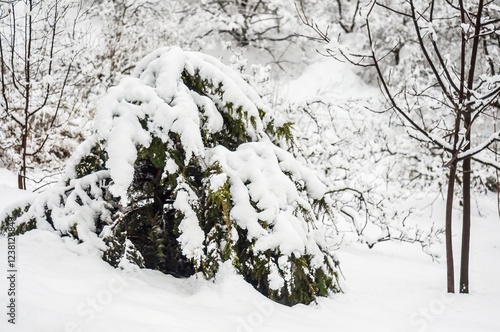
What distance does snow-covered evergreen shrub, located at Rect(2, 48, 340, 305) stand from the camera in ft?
10.4

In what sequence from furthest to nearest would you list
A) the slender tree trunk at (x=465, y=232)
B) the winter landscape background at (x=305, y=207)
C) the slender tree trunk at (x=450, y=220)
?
the slender tree trunk at (x=465, y=232) < the slender tree trunk at (x=450, y=220) < the winter landscape background at (x=305, y=207)

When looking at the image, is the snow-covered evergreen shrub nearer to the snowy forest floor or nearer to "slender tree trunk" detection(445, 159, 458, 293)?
the snowy forest floor

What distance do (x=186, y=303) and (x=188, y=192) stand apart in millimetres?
771

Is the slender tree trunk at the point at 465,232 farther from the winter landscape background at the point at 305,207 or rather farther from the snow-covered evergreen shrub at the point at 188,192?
the snow-covered evergreen shrub at the point at 188,192

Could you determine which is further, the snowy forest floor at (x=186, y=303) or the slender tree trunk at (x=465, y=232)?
the slender tree trunk at (x=465, y=232)

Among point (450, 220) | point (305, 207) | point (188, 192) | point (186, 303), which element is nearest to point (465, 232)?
point (450, 220)

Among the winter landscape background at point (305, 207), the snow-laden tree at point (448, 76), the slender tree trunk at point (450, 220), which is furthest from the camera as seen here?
the slender tree trunk at point (450, 220)

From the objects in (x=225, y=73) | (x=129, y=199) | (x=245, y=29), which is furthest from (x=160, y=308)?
(x=245, y=29)

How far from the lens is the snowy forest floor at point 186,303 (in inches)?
90.9

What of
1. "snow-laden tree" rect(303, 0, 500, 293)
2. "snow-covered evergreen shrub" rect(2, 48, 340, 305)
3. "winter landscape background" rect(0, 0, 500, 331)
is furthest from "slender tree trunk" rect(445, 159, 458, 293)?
"snow-covered evergreen shrub" rect(2, 48, 340, 305)

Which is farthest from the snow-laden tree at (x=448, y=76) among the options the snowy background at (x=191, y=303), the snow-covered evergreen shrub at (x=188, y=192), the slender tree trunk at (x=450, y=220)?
the snow-covered evergreen shrub at (x=188, y=192)

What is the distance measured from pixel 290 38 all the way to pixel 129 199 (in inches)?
601

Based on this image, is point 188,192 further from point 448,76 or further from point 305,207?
point 448,76

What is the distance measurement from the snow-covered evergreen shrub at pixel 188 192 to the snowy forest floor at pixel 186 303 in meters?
0.15
